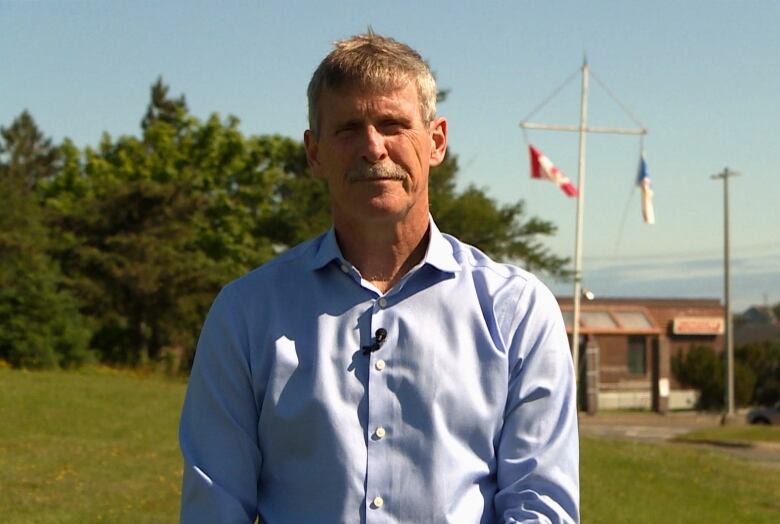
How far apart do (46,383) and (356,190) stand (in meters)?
22.8

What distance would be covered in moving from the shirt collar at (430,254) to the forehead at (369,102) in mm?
286

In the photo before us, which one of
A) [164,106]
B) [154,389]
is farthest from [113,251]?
[164,106]

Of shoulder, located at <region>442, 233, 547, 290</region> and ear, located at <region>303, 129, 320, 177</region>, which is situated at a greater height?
ear, located at <region>303, 129, 320, 177</region>

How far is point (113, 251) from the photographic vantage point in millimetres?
41656

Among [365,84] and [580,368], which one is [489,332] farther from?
[580,368]

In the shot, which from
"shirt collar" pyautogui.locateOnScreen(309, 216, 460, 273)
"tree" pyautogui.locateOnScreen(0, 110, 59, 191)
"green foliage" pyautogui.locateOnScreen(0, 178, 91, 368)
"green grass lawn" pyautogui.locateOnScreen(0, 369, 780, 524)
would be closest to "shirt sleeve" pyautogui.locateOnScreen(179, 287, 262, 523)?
"shirt collar" pyautogui.locateOnScreen(309, 216, 460, 273)

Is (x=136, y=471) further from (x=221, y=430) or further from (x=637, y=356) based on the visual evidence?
(x=637, y=356)

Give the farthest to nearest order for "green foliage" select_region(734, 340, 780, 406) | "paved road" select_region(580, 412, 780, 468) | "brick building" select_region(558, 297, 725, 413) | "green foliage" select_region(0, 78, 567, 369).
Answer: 1. "brick building" select_region(558, 297, 725, 413)
2. "green foliage" select_region(734, 340, 780, 406)
3. "green foliage" select_region(0, 78, 567, 369)
4. "paved road" select_region(580, 412, 780, 468)

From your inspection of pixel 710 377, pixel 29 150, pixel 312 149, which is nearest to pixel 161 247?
pixel 710 377

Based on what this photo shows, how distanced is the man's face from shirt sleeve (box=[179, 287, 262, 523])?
14.6 inches

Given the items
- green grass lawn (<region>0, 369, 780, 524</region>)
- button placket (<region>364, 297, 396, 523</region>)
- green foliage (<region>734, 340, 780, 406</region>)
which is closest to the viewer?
button placket (<region>364, 297, 396, 523</region>)

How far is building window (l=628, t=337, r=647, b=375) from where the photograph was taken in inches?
2746

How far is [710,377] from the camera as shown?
203 feet

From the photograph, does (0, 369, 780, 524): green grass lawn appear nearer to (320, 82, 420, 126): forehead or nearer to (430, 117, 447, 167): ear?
(430, 117, 447, 167): ear
